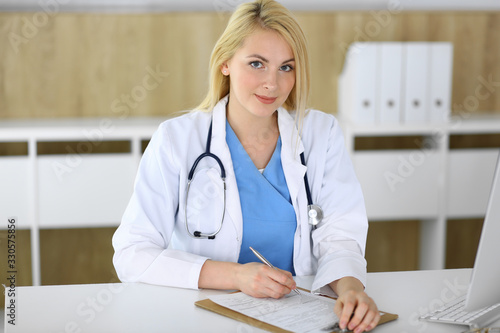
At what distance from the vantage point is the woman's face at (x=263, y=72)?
1.63 metres

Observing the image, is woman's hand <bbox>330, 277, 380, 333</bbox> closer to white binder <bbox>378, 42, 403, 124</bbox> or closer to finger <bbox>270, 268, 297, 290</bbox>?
finger <bbox>270, 268, 297, 290</bbox>

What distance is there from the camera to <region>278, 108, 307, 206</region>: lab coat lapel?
1.69m

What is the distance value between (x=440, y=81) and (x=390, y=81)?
0.27 meters

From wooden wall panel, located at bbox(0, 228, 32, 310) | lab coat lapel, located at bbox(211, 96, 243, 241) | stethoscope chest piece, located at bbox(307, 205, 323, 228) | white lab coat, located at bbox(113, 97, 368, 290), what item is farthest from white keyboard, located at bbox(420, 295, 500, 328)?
wooden wall panel, located at bbox(0, 228, 32, 310)

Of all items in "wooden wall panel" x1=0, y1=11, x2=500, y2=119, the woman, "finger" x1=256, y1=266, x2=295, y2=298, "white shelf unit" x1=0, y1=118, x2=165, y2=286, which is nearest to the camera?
"finger" x1=256, y1=266, x2=295, y2=298

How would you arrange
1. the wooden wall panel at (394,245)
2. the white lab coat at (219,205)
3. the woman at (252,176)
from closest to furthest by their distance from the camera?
the white lab coat at (219,205) → the woman at (252,176) → the wooden wall panel at (394,245)

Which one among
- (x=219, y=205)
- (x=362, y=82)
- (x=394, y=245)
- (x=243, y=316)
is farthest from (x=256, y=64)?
(x=394, y=245)

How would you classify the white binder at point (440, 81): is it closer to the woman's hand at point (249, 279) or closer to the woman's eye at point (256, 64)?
the woman's eye at point (256, 64)

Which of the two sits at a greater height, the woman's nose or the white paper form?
the woman's nose

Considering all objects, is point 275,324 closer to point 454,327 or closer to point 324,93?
point 454,327

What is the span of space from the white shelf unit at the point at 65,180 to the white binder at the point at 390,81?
44.1 inches

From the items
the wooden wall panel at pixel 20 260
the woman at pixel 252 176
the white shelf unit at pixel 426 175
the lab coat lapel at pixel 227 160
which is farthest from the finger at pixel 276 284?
the wooden wall panel at pixel 20 260

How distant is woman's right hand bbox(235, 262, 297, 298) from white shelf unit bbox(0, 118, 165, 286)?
5.15ft

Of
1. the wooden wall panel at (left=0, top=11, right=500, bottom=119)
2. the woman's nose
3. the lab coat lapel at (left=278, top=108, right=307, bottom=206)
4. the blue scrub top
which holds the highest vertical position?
the wooden wall panel at (left=0, top=11, right=500, bottom=119)
